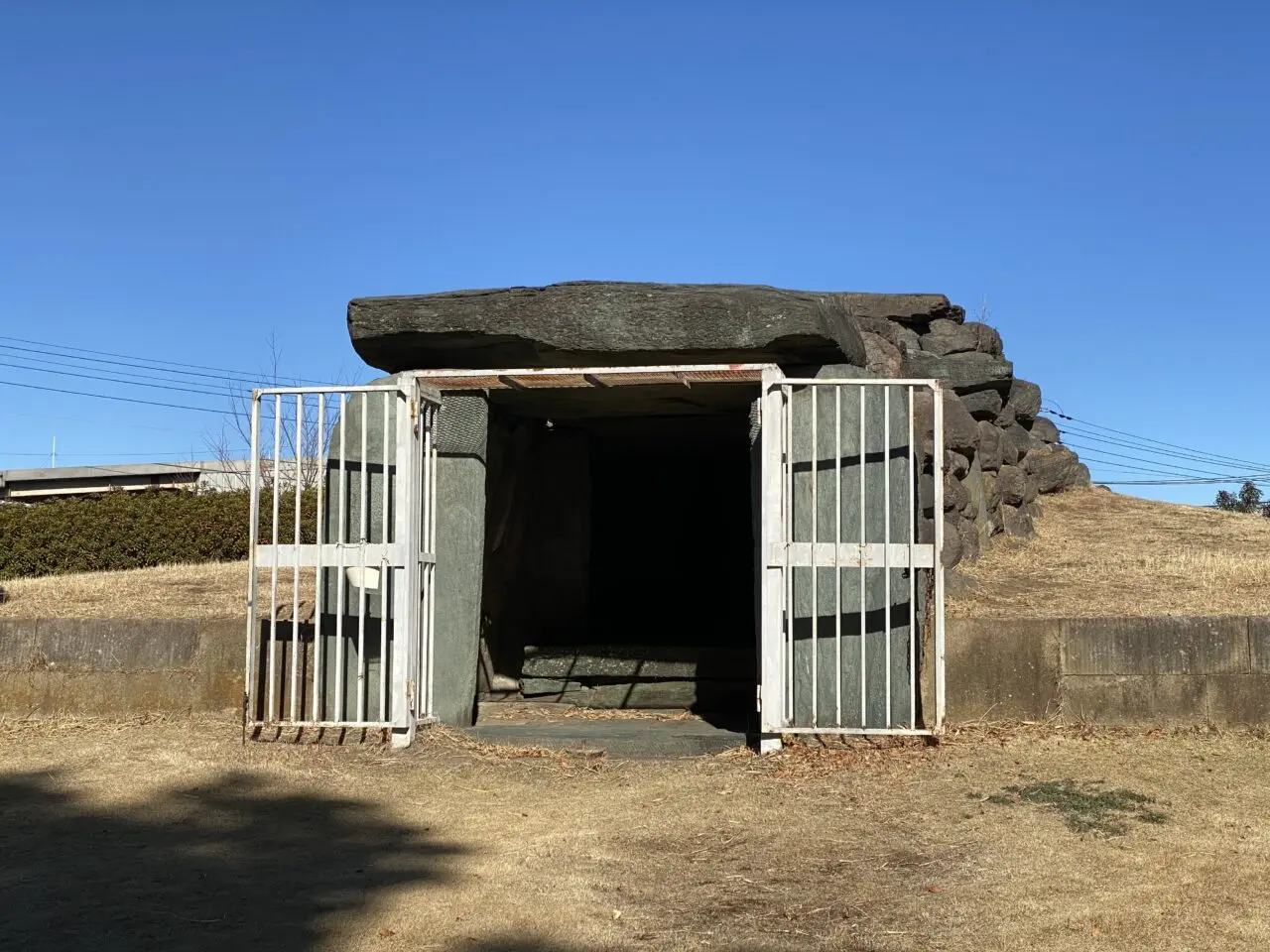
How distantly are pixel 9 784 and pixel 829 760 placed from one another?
4.28m

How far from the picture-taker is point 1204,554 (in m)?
11.1

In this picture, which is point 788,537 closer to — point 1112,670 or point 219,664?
point 1112,670

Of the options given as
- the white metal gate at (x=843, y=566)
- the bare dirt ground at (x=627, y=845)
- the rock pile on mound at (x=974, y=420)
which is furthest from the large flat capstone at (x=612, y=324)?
the rock pile on mound at (x=974, y=420)

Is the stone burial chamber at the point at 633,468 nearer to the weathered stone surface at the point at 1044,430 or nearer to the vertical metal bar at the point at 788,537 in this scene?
the vertical metal bar at the point at 788,537

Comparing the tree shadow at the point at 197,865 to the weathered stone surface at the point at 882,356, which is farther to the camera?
the weathered stone surface at the point at 882,356

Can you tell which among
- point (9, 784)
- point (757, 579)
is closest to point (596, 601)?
point (757, 579)

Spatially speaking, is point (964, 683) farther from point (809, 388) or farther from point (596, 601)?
point (596, 601)

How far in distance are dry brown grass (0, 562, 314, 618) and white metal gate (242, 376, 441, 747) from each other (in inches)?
69.5

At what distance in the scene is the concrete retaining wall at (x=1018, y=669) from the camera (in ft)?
23.4

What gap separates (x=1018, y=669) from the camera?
287 inches

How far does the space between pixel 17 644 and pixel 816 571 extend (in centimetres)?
498

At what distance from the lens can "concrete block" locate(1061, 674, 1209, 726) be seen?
7145 mm

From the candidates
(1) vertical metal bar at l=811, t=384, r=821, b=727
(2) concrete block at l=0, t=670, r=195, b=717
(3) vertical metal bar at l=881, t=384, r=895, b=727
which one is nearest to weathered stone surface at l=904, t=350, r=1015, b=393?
(3) vertical metal bar at l=881, t=384, r=895, b=727

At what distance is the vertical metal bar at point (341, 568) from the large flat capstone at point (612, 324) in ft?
1.79
